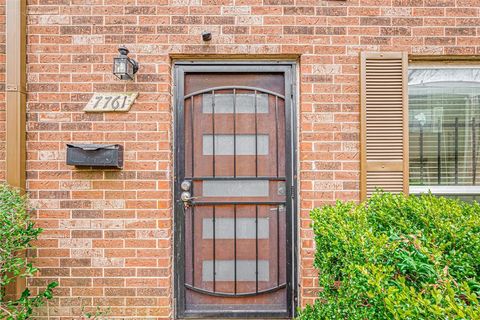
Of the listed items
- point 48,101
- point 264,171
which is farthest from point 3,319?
point 264,171

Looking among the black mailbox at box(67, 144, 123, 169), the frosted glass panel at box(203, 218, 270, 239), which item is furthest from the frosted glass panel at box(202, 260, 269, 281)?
the black mailbox at box(67, 144, 123, 169)

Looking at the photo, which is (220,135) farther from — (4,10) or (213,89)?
(4,10)

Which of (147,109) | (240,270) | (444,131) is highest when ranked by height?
(147,109)

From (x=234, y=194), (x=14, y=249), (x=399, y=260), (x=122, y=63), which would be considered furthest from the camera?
(x=234, y=194)

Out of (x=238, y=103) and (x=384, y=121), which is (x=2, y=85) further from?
(x=384, y=121)

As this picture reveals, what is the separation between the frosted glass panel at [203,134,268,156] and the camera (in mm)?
2924

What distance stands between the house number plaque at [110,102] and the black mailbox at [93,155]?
0.32 m

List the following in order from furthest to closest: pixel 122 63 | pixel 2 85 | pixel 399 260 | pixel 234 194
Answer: pixel 234 194 → pixel 2 85 → pixel 122 63 → pixel 399 260

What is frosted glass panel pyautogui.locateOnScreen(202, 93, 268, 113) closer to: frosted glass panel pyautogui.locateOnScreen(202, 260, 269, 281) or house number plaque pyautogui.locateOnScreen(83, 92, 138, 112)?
house number plaque pyautogui.locateOnScreen(83, 92, 138, 112)

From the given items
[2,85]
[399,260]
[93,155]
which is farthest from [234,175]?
[2,85]

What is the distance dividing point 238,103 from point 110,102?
3.52ft

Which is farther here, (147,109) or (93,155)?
(147,109)

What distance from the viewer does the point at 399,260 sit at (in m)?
1.55

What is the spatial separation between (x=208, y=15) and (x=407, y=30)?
169cm
